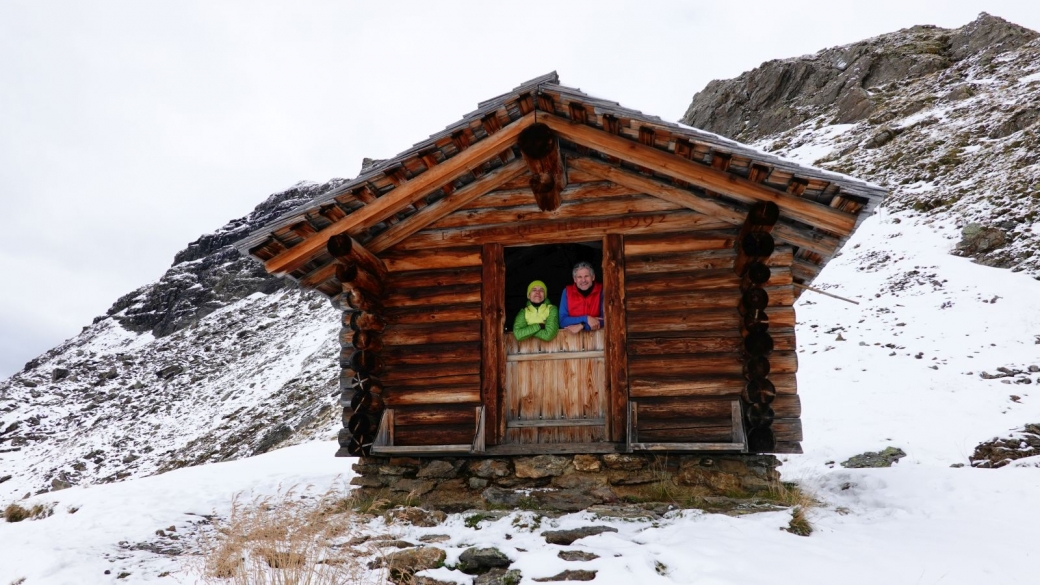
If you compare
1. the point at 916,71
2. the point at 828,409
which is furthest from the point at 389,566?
the point at 916,71

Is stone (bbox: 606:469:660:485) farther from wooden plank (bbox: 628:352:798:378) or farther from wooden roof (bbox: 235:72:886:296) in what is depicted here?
wooden roof (bbox: 235:72:886:296)

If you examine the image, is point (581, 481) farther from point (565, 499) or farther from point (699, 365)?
point (699, 365)

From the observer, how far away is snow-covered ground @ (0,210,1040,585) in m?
5.21

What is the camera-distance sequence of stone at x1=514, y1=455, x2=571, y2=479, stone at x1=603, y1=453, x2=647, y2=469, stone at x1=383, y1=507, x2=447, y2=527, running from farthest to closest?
stone at x1=514, y1=455, x2=571, y2=479 < stone at x1=603, y1=453, x2=647, y2=469 < stone at x1=383, y1=507, x2=447, y2=527

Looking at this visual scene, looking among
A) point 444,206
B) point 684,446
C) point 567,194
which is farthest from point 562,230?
point 684,446

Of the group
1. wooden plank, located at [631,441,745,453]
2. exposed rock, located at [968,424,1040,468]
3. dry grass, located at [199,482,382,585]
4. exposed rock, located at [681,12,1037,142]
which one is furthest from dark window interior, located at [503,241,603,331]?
exposed rock, located at [681,12,1037,142]

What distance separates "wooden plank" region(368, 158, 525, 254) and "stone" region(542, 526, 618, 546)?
393 cm

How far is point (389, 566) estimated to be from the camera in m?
5.31

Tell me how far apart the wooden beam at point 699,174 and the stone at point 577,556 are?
3906 mm

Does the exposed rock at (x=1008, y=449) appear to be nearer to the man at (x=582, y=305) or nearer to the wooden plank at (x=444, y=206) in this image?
the man at (x=582, y=305)

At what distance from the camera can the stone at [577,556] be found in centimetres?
529

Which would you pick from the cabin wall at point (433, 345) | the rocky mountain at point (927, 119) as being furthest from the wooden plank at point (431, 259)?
the rocky mountain at point (927, 119)

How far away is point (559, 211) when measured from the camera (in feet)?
25.5

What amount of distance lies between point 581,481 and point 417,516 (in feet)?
5.84
